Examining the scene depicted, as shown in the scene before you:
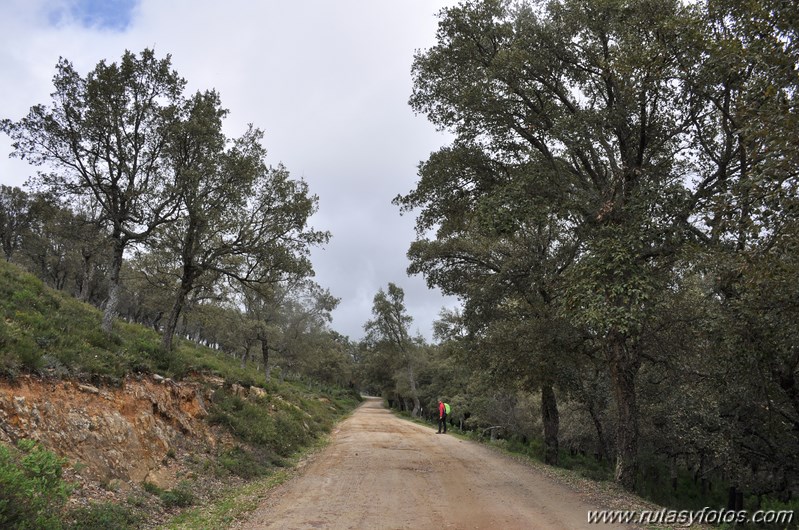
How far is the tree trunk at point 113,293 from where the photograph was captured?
14.4 metres

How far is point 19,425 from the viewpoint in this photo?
7.23m

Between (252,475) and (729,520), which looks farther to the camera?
(252,475)

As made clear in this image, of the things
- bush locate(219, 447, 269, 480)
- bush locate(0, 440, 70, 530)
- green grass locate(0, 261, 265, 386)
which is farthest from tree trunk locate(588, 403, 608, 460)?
bush locate(0, 440, 70, 530)

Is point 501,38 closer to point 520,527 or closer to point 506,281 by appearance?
point 506,281

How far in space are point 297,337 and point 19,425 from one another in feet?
121

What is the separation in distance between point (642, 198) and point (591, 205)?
1.73m

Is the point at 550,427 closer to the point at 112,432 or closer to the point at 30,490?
the point at 112,432

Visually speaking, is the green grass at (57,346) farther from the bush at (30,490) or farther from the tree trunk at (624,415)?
the tree trunk at (624,415)

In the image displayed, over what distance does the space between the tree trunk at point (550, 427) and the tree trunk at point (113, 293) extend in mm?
15834

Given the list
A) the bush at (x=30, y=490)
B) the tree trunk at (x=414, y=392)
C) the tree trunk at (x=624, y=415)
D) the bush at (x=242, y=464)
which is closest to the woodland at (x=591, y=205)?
the tree trunk at (x=624, y=415)

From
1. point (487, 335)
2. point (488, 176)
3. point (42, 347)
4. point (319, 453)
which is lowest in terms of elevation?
point (319, 453)

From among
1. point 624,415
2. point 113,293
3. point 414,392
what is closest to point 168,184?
point 113,293

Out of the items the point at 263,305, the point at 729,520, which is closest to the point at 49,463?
the point at 729,520

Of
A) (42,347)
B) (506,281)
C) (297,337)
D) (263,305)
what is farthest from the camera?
(297,337)
